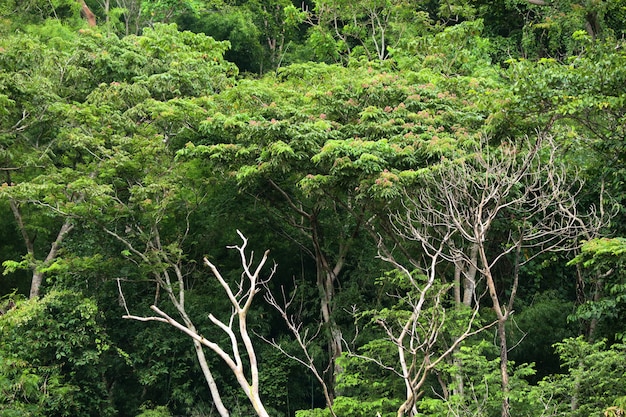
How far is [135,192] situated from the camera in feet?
32.3

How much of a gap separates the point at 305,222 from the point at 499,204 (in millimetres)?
4894

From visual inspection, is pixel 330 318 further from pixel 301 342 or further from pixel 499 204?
pixel 301 342

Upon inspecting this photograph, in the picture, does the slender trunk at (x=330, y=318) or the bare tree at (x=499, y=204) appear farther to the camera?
the slender trunk at (x=330, y=318)

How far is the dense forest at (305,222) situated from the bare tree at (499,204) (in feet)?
0.23

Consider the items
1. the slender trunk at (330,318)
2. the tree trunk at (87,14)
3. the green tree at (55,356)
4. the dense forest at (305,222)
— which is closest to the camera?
the dense forest at (305,222)

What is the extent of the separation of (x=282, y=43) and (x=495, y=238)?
1085 centimetres

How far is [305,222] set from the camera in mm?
11422

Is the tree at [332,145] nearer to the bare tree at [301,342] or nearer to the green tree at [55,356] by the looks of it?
the bare tree at [301,342]

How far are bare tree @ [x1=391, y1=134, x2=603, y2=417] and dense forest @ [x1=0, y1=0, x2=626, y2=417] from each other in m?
0.07

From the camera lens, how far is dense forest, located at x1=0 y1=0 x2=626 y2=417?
8.23 meters

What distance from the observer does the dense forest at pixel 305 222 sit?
8234mm

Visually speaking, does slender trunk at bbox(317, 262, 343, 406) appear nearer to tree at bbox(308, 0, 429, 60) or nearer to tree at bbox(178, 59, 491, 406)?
tree at bbox(178, 59, 491, 406)

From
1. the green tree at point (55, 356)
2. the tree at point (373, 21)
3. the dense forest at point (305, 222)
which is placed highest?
the tree at point (373, 21)

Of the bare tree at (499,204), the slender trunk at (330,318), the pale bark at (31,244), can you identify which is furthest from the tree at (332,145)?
the pale bark at (31,244)
